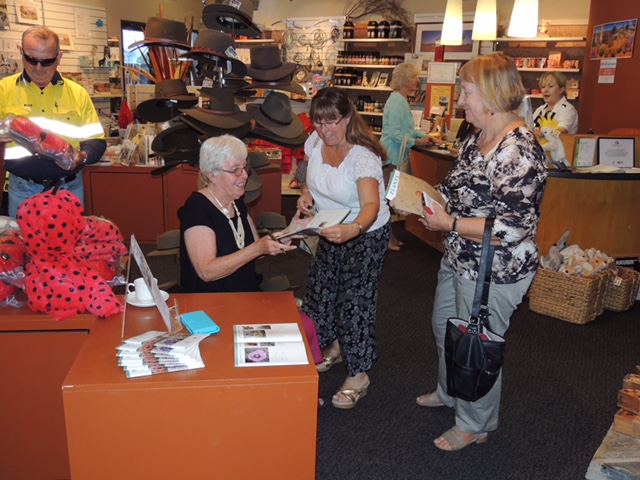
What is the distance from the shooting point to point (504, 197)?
7.04 feet

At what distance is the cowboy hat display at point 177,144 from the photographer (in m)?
3.14

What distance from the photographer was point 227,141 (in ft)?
8.04

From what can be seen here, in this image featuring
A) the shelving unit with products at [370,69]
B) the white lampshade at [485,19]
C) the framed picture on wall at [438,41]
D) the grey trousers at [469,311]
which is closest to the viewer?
the grey trousers at [469,311]

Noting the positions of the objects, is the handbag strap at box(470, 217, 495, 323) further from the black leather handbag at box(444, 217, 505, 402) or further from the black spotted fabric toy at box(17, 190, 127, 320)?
the black spotted fabric toy at box(17, 190, 127, 320)

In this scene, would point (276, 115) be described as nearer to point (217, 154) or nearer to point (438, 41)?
point (217, 154)

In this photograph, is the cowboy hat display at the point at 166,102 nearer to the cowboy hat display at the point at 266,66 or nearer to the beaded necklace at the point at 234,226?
the cowboy hat display at the point at 266,66

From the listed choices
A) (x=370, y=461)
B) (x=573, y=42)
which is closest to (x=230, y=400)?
(x=370, y=461)

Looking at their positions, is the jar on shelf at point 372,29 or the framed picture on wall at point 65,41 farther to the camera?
the jar on shelf at point 372,29

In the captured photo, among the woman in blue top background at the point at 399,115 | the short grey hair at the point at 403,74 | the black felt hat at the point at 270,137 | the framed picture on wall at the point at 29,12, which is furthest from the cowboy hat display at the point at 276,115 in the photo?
the framed picture on wall at the point at 29,12

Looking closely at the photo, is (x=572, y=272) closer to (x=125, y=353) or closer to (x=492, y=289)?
(x=492, y=289)

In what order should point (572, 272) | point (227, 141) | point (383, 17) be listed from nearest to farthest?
point (227, 141) < point (572, 272) < point (383, 17)

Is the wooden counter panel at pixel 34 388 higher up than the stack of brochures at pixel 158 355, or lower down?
lower down

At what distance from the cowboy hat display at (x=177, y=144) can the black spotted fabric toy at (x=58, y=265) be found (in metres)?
1.11

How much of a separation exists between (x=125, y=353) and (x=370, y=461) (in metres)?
1.32
